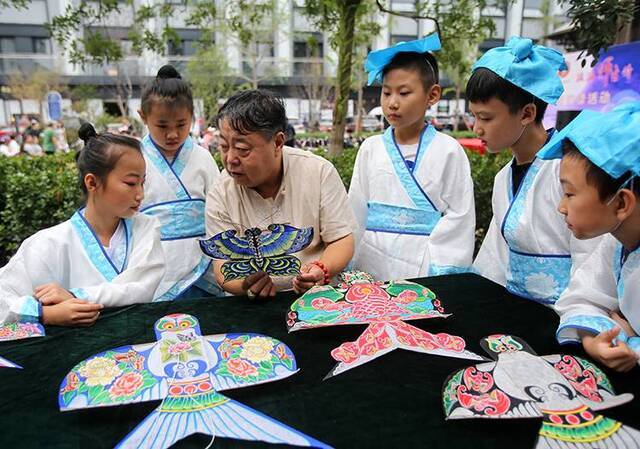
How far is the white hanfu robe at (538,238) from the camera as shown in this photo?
1598 millimetres

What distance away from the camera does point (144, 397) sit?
39.6 inches

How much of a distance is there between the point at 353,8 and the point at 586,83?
2.97 metres

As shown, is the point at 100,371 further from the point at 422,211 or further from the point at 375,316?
the point at 422,211

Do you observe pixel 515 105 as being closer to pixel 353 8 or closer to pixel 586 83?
pixel 353 8

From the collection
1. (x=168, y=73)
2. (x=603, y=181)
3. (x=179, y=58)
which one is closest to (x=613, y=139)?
(x=603, y=181)

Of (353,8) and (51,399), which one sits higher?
(353,8)

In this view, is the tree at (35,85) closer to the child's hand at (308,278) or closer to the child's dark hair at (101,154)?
the child's dark hair at (101,154)

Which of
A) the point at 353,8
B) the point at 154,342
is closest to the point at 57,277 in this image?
the point at 154,342

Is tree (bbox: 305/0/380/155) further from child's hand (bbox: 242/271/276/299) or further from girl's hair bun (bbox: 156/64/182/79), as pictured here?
child's hand (bbox: 242/271/276/299)

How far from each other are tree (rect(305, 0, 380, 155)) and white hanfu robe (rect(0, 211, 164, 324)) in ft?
9.60

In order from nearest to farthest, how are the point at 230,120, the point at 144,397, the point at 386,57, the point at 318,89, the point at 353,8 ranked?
the point at 144,397 < the point at 230,120 < the point at 386,57 < the point at 353,8 < the point at 318,89

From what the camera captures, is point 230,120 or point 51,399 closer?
point 51,399

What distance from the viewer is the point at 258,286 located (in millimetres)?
1593

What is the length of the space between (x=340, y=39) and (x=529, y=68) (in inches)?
110
